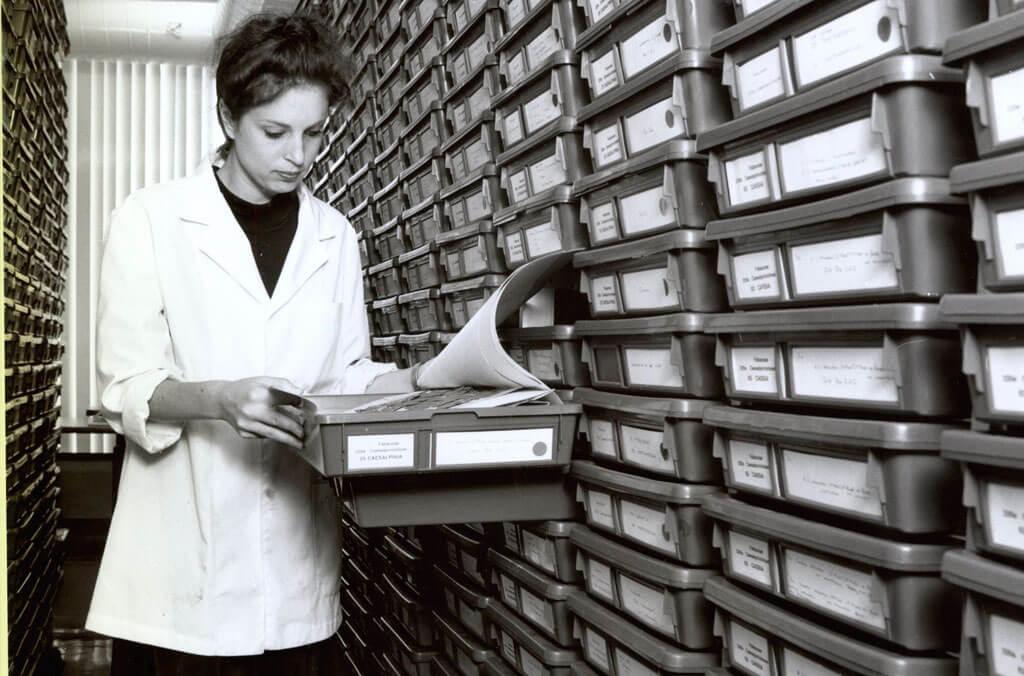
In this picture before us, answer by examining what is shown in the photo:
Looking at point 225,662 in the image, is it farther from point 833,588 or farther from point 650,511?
point 833,588

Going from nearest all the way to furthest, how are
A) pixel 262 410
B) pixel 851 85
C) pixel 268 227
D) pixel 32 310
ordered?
pixel 851 85 < pixel 262 410 < pixel 268 227 < pixel 32 310

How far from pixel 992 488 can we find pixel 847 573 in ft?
0.63

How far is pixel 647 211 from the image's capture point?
4.09ft

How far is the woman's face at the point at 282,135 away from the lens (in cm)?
154

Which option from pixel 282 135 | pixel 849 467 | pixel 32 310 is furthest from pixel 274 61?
pixel 32 310

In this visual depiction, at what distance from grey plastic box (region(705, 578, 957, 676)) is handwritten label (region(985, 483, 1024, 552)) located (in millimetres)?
142

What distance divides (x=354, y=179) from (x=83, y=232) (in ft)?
10.2

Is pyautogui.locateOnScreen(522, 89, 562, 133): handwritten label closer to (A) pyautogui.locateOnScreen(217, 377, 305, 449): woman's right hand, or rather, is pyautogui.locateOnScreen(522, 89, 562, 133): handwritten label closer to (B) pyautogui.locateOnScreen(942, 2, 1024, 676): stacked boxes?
(A) pyautogui.locateOnScreen(217, 377, 305, 449): woman's right hand

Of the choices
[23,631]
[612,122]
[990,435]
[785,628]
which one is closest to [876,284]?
[990,435]

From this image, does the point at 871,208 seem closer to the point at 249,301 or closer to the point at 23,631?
the point at 249,301

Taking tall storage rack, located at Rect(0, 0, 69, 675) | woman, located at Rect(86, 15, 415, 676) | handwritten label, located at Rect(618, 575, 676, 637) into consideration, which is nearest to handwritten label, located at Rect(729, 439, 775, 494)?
handwritten label, located at Rect(618, 575, 676, 637)

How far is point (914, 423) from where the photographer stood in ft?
2.75

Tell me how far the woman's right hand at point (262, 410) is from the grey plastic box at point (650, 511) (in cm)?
40

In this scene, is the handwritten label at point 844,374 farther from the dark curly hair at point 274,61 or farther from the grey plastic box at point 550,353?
the dark curly hair at point 274,61
